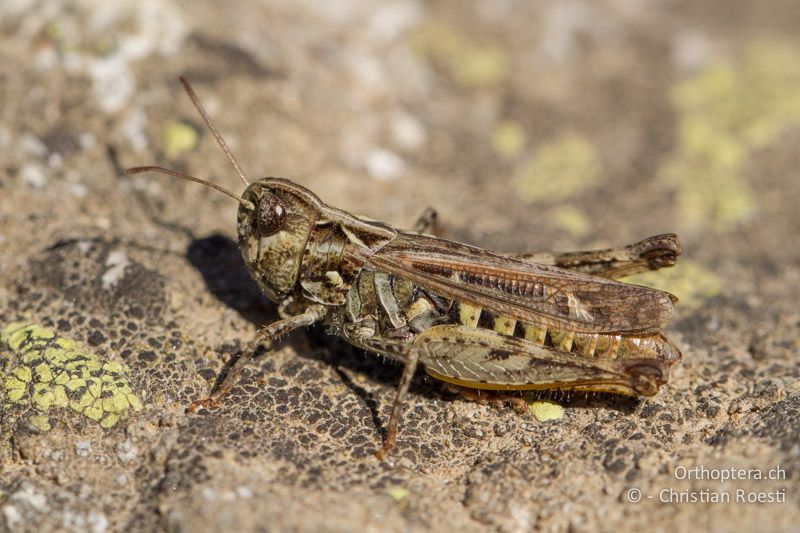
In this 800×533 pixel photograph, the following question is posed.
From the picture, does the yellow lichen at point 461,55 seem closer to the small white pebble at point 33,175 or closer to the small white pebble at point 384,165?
the small white pebble at point 384,165

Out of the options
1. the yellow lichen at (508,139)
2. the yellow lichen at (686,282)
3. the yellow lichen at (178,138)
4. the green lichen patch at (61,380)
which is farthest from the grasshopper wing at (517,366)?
the yellow lichen at (508,139)

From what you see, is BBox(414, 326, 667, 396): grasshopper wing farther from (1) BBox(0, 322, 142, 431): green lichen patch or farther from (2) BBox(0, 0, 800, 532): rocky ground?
(1) BBox(0, 322, 142, 431): green lichen patch

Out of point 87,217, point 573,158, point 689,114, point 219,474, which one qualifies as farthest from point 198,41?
point 689,114

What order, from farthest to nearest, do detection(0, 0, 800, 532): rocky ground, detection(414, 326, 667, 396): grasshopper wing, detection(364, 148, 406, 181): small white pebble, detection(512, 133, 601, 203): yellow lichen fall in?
detection(512, 133, 601, 203): yellow lichen → detection(364, 148, 406, 181): small white pebble → detection(414, 326, 667, 396): grasshopper wing → detection(0, 0, 800, 532): rocky ground

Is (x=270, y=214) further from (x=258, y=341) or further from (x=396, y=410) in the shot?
(x=396, y=410)

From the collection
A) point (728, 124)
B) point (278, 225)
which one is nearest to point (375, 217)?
point (278, 225)

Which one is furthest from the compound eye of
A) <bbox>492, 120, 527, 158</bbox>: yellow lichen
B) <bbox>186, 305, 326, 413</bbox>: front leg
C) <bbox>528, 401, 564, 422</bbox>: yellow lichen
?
<bbox>492, 120, 527, 158</bbox>: yellow lichen

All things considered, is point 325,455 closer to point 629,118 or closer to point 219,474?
point 219,474
